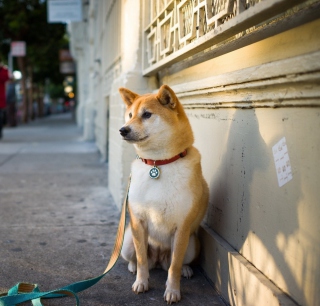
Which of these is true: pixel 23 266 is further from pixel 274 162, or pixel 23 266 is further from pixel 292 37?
pixel 292 37

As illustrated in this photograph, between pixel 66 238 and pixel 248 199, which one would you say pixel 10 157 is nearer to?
pixel 66 238

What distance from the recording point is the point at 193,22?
130 inches

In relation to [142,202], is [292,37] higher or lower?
higher

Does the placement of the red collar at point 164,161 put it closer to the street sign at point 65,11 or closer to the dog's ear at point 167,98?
the dog's ear at point 167,98

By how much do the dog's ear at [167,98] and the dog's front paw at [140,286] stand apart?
1.19 m

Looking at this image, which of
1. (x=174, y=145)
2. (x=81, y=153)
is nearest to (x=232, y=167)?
(x=174, y=145)

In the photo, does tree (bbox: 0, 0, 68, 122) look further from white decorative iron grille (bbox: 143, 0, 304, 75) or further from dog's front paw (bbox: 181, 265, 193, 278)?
dog's front paw (bbox: 181, 265, 193, 278)

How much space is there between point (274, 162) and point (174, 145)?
2.43 feet

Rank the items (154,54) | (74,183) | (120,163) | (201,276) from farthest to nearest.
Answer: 1. (74,183)
2. (120,163)
3. (154,54)
4. (201,276)

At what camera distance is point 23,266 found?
3537 mm

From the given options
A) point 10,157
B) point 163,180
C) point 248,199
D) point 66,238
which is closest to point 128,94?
point 163,180

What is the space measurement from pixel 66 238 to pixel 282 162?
258 centimetres

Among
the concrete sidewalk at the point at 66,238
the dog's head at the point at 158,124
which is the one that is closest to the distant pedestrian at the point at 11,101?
the concrete sidewalk at the point at 66,238

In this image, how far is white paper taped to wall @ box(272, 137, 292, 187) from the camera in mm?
2263
